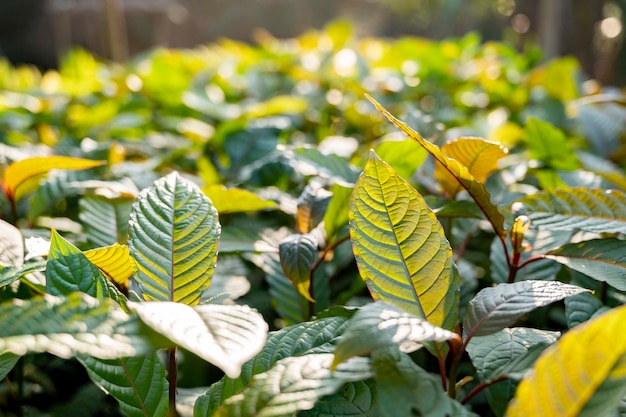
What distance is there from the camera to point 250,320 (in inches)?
20.8

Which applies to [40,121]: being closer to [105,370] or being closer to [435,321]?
[105,370]

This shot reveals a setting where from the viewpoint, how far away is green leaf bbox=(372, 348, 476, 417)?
50cm

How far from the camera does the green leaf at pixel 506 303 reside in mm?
577

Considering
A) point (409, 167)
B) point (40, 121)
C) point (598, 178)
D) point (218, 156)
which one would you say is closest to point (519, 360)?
point (409, 167)

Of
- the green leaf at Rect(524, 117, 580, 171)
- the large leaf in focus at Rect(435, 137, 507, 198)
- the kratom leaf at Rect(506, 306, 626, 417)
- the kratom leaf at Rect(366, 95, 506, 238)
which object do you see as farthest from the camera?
the green leaf at Rect(524, 117, 580, 171)

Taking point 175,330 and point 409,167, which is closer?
point 175,330

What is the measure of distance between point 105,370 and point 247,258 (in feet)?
1.48

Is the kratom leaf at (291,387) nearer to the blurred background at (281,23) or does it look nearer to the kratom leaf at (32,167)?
the kratom leaf at (32,167)

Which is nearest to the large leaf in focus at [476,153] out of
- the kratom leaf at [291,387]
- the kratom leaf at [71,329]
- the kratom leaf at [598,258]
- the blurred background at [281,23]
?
the kratom leaf at [598,258]

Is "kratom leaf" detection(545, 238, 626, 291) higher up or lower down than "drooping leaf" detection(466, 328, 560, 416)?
higher up

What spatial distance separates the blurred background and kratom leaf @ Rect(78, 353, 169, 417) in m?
3.07

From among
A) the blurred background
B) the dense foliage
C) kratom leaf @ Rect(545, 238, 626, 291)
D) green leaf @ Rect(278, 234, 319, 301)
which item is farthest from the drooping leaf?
the blurred background

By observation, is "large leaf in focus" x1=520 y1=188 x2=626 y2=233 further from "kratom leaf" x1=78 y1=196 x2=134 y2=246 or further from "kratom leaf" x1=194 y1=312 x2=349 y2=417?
"kratom leaf" x1=78 y1=196 x2=134 y2=246

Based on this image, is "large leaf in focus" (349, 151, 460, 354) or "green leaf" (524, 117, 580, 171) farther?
"green leaf" (524, 117, 580, 171)
